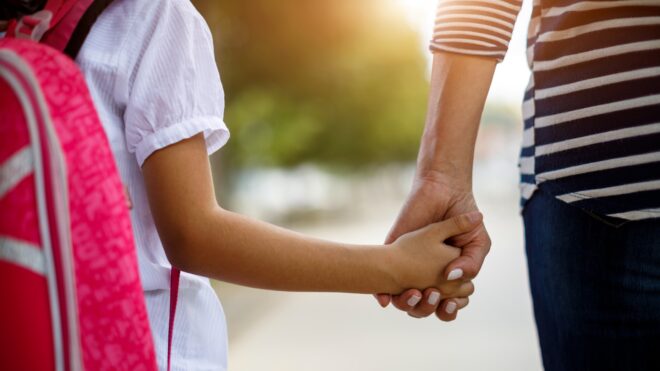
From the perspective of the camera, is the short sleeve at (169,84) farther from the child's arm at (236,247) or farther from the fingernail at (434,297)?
the fingernail at (434,297)

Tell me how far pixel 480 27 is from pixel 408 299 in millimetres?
674

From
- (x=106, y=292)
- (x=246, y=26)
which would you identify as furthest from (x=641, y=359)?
(x=246, y=26)

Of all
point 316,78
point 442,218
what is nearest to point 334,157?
point 316,78

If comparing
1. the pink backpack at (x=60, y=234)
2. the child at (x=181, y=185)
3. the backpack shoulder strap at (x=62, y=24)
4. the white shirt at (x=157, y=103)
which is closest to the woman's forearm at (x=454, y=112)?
the child at (x=181, y=185)

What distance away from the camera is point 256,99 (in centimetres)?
1788

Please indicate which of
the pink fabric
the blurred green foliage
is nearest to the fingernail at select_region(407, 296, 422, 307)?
the pink fabric

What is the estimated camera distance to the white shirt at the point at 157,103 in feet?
4.64

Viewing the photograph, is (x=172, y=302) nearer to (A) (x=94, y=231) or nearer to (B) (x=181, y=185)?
(B) (x=181, y=185)

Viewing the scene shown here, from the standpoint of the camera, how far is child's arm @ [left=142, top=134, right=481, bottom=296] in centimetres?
143

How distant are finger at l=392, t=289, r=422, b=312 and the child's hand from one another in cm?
2

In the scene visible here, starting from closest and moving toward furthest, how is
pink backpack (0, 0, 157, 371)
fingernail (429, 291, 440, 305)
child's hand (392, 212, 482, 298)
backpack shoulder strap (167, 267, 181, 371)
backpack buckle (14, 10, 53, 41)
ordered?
pink backpack (0, 0, 157, 371), backpack buckle (14, 10, 53, 41), backpack shoulder strap (167, 267, 181, 371), child's hand (392, 212, 482, 298), fingernail (429, 291, 440, 305)

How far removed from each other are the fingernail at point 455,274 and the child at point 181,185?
345 millimetres

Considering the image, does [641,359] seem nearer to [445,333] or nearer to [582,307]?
[582,307]

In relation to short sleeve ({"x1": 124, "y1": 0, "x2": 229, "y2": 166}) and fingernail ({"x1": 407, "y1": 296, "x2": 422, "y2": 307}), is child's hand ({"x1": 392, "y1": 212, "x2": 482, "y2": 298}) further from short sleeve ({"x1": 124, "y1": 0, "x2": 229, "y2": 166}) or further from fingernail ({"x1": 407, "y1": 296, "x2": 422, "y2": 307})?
short sleeve ({"x1": 124, "y1": 0, "x2": 229, "y2": 166})
